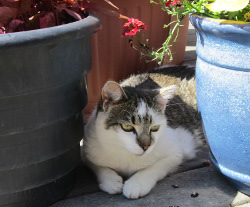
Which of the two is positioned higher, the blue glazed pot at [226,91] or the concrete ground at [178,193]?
the blue glazed pot at [226,91]

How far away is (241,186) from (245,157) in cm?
23

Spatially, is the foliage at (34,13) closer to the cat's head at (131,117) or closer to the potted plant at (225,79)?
the cat's head at (131,117)

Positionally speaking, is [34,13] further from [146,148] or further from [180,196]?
[180,196]

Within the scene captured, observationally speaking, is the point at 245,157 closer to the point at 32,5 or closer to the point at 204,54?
the point at 204,54

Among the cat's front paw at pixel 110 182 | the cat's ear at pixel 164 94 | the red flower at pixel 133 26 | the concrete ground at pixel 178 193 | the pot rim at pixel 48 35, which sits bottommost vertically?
the concrete ground at pixel 178 193

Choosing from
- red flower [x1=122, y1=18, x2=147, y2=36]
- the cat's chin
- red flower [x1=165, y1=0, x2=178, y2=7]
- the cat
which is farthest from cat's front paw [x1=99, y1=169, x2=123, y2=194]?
red flower [x1=165, y1=0, x2=178, y2=7]

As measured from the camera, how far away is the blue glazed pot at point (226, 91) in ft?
4.95

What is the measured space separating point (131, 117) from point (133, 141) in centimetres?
12

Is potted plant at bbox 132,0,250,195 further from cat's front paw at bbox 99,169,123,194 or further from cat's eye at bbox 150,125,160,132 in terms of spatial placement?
cat's front paw at bbox 99,169,123,194

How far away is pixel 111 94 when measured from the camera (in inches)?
72.6

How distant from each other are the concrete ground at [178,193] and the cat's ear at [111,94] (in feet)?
Answer: 1.45

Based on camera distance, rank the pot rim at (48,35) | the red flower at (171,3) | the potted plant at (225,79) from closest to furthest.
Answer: the pot rim at (48,35)
the potted plant at (225,79)
the red flower at (171,3)

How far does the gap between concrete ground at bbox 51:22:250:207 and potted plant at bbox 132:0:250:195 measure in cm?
12

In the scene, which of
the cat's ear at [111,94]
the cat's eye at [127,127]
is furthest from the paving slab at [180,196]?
the cat's ear at [111,94]
